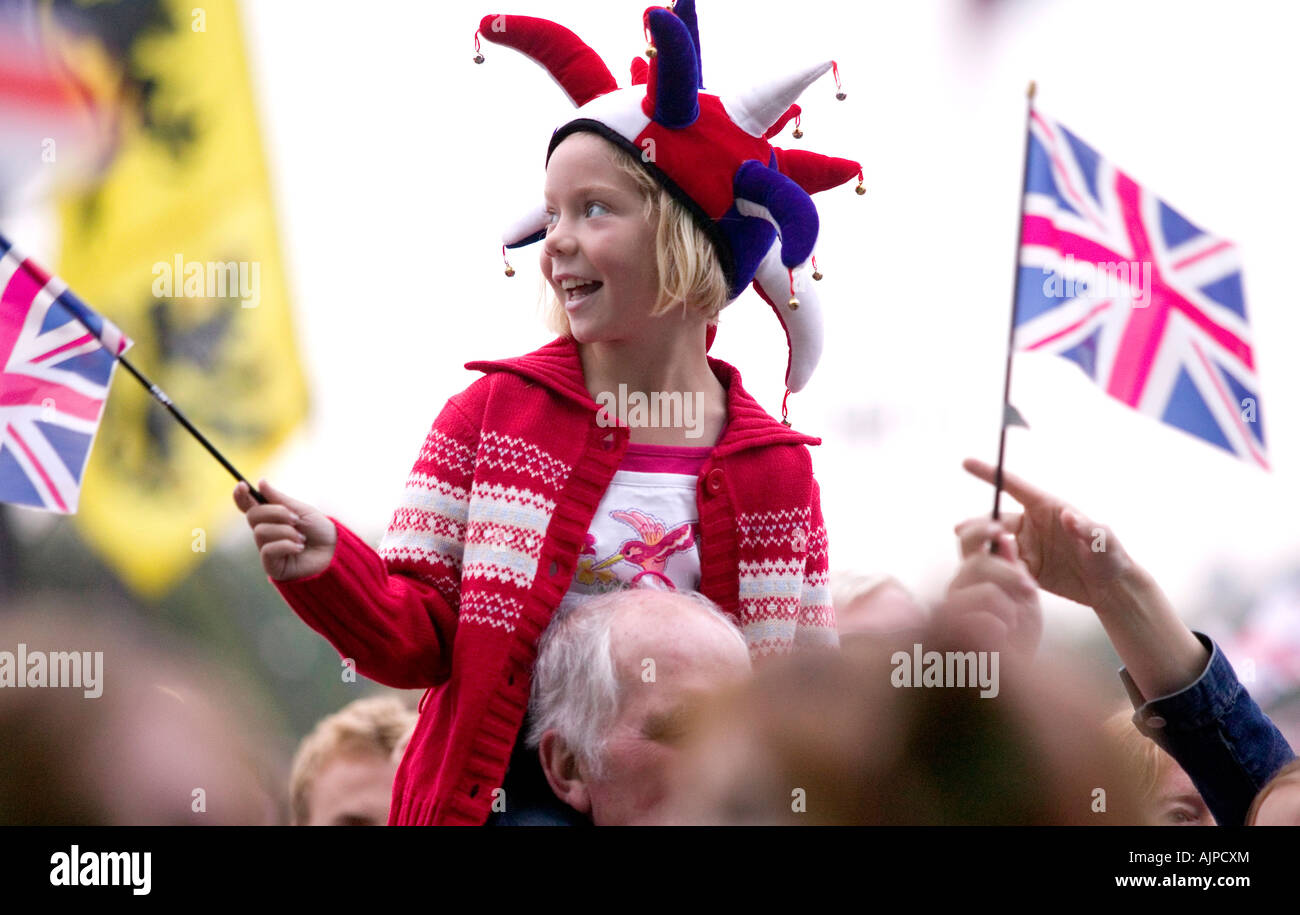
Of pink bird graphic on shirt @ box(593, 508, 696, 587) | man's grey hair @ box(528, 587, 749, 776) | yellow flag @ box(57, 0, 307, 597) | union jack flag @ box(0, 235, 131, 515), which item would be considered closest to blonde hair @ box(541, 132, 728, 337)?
pink bird graphic on shirt @ box(593, 508, 696, 587)

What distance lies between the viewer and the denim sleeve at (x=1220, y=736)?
5.62ft

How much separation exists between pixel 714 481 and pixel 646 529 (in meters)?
0.12

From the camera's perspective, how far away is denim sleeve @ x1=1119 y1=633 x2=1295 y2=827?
5.62ft

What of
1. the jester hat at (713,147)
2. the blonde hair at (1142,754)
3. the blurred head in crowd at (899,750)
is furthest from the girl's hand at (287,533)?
the blonde hair at (1142,754)

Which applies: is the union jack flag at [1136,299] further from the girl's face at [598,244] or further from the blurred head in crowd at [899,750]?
the blurred head in crowd at [899,750]

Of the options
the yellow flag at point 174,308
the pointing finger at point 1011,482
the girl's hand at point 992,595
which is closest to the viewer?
the girl's hand at point 992,595

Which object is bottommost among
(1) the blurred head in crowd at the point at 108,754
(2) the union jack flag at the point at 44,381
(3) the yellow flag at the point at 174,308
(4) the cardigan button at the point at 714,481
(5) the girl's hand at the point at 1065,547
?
(1) the blurred head in crowd at the point at 108,754

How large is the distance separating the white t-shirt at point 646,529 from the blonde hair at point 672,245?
22 centimetres

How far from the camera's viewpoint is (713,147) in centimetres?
199

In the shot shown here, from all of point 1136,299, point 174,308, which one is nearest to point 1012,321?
point 1136,299

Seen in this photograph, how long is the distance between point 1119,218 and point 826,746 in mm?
1117

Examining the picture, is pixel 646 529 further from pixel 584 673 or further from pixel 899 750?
pixel 899 750

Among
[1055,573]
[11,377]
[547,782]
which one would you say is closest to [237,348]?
[11,377]

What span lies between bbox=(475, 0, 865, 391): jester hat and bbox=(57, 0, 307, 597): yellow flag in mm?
1847
